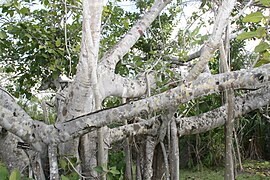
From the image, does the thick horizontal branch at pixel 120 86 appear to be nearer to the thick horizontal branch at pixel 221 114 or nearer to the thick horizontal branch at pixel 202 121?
the thick horizontal branch at pixel 202 121

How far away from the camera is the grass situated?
15.1ft

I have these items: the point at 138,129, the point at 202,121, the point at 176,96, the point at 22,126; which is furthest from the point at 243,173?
the point at 22,126

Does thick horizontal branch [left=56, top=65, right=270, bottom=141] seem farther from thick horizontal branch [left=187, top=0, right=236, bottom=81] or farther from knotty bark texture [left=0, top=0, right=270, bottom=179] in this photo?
thick horizontal branch [left=187, top=0, right=236, bottom=81]

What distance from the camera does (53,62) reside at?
2.94 metres

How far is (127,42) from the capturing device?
2584 millimetres

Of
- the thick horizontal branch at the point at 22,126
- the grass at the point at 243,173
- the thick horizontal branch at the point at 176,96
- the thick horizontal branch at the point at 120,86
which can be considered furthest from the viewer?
the grass at the point at 243,173

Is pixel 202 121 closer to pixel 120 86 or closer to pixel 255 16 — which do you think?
pixel 120 86

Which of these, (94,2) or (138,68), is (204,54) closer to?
(94,2)

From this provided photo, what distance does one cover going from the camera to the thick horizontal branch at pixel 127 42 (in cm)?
252

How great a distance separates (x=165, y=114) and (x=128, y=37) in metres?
0.68

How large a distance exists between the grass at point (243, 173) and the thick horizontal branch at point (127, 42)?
2701 millimetres

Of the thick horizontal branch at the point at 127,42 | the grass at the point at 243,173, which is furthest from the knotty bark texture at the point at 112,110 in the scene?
the grass at the point at 243,173

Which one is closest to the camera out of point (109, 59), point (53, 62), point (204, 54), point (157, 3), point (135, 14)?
point (204, 54)

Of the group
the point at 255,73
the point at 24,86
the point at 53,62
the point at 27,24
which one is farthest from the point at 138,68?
the point at 255,73
